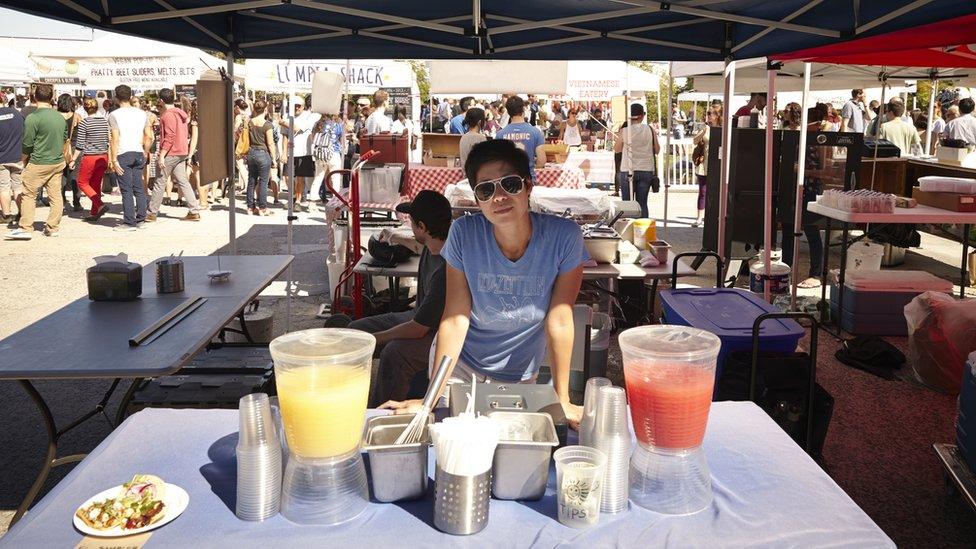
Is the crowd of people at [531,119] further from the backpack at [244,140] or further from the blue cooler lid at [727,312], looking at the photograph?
the blue cooler lid at [727,312]

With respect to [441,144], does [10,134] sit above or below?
below

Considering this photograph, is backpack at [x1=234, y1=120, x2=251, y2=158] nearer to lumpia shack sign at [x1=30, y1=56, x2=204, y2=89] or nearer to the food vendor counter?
lumpia shack sign at [x1=30, y1=56, x2=204, y2=89]

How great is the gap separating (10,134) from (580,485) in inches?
450

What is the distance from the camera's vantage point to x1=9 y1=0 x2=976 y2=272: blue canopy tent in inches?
168

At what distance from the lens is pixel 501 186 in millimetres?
2645

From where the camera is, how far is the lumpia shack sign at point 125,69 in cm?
1463

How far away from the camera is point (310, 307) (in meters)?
7.32

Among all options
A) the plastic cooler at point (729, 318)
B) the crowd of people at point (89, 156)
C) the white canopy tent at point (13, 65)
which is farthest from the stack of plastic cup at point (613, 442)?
the white canopy tent at point (13, 65)

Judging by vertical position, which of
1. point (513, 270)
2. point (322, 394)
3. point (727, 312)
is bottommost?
point (727, 312)

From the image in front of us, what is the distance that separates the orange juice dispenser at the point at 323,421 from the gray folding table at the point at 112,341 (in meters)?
1.54

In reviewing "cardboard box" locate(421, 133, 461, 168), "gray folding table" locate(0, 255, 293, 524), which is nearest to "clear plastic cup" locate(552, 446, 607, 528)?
"gray folding table" locate(0, 255, 293, 524)

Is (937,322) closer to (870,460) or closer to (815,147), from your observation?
(870,460)

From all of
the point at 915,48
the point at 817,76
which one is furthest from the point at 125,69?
the point at 915,48

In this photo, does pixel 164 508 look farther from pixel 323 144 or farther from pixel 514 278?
pixel 323 144
